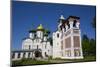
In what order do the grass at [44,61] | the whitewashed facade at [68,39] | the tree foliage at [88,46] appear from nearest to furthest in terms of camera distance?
the grass at [44,61] < the whitewashed facade at [68,39] < the tree foliage at [88,46]

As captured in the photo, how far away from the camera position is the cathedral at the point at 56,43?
91.2 inches

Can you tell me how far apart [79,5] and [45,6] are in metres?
0.46

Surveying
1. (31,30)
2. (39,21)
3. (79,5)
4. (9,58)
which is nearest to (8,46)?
(9,58)

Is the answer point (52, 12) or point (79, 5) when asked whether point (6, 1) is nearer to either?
point (52, 12)

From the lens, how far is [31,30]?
2.32m

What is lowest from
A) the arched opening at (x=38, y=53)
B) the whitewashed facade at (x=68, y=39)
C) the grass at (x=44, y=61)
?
the grass at (x=44, y=61)

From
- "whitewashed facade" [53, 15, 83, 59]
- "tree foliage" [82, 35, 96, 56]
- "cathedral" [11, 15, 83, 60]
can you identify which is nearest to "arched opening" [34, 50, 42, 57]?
"cathedral" [11, 15, 83, 60]

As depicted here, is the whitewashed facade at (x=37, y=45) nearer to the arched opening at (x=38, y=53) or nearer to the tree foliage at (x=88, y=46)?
the arched opening at (x=38, y=53)

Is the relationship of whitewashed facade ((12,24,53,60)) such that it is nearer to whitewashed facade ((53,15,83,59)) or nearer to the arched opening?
the arched opening

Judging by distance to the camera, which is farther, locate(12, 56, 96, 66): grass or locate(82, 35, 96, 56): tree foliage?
locate(82, 35, 96, 56): tree foliage

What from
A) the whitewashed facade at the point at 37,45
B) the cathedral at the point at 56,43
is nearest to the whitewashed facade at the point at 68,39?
the cathedral at the point at 56,43

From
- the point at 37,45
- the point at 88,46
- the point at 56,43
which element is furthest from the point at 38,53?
the point at 88,46

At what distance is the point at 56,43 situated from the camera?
95.2 inches

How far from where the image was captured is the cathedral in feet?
7.60
